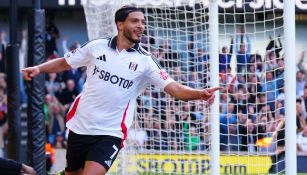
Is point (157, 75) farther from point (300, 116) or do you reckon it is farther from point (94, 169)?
point (300, 116)

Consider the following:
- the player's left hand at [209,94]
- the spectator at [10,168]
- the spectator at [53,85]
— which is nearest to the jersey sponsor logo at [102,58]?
the player's left hand at [209,94]

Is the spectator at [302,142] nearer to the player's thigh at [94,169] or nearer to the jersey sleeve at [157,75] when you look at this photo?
the jersey sleeve at [157,75]

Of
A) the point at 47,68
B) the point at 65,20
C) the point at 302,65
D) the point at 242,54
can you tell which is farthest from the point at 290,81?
the point at 65,20

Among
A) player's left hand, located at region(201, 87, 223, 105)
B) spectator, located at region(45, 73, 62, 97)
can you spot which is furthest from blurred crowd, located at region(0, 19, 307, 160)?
spectator, located at region(45, 73, 62, 97)

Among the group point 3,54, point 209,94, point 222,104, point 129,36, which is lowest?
point 222,104

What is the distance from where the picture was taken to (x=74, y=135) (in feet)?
25.6

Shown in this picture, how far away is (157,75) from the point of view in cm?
750

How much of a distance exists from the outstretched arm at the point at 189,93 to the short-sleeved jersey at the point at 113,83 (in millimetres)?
99

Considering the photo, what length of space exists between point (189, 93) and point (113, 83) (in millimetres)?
770

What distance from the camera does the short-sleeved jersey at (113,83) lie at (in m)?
7.50

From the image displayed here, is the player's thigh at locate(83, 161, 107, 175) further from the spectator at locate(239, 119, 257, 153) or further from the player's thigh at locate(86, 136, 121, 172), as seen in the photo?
the spectator at locate(239, 119, 257, 153)

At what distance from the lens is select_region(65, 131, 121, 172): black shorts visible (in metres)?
7.46

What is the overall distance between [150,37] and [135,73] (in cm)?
397

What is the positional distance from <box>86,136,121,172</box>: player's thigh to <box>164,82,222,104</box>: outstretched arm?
722 mm
